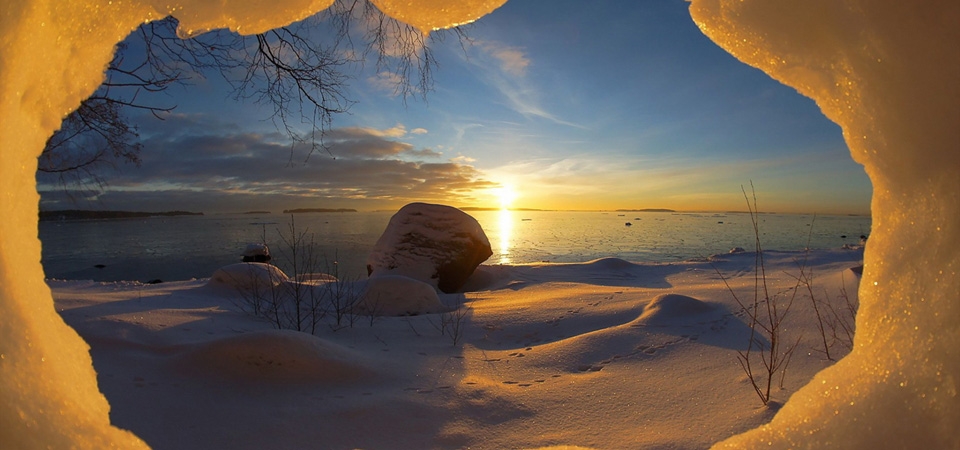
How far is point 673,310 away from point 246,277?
6606 millimetres

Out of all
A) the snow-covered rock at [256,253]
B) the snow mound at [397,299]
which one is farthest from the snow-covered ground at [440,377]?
the snow-covered rock at [256,253]

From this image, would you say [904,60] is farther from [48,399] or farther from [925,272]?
[48,399]

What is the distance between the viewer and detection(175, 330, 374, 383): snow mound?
3.46 meters

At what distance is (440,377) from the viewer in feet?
12.1

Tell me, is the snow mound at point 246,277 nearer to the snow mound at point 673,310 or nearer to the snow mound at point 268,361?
the snow mound at point 268,361

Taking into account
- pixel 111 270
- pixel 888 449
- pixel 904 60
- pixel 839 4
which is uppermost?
pixel 839 4

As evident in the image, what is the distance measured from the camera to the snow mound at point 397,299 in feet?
21.7

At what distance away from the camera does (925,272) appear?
35.2 inches

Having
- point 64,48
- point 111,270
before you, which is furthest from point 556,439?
point 111,270

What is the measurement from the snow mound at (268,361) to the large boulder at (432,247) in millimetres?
5547

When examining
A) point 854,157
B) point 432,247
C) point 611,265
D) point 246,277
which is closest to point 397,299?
point 246,277

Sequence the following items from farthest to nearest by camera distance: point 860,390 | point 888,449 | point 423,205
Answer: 1. point 423,205
2. point 860,390
3. point 888,449

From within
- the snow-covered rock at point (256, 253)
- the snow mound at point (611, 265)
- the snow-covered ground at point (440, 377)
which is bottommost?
the snow-covered rock at point (256, 253)

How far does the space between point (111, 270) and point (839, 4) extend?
2556 cm
